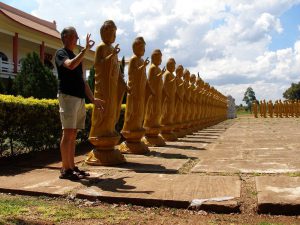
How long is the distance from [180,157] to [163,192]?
2.35 metres

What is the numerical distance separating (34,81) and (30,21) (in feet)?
36.3

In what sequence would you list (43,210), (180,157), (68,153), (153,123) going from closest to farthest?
(43,210) → (68,153) → (180,157) → (153,123)

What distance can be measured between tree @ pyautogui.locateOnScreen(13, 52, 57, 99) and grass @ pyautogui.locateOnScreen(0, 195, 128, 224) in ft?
33.2

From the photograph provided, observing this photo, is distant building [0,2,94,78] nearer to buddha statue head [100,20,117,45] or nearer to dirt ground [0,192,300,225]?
buddha statue head [100,20,117,45]

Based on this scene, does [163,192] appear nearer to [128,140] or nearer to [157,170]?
[157,170]

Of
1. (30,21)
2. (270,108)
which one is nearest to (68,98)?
(30,21)

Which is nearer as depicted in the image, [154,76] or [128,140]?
[128,140]

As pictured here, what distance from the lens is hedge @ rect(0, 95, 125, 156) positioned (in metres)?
5.04

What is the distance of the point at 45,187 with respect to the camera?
11.2 ft

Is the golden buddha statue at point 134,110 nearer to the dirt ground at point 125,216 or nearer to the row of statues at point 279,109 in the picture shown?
the dirt ground at point 125,216

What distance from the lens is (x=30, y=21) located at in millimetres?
22625

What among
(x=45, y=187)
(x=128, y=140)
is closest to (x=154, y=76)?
(x=128, y=140)

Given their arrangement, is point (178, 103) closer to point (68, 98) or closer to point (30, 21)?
point (68, 98)

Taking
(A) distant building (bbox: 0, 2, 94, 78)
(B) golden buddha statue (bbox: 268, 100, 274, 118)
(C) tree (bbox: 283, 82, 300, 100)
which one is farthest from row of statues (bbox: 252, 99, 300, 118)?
(C) tree (bbox: 283, 82, 300, 100)
